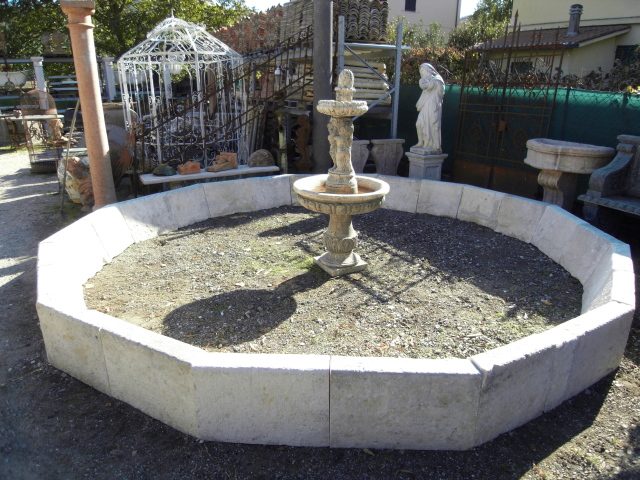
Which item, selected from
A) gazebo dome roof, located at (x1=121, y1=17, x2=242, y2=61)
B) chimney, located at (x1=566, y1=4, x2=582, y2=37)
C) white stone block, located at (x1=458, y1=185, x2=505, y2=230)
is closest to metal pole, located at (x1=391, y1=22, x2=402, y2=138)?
white stone block, located at (x1=458, y1=185, x2=505, y2=230)

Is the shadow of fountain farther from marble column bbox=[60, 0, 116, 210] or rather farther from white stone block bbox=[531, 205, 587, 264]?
marble column bbox=[60, 0, 116, 210]

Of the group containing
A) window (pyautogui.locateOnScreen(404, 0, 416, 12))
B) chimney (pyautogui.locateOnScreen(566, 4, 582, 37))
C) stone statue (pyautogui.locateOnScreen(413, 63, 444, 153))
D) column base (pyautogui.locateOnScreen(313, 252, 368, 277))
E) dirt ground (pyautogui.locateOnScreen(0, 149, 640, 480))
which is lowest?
dirt ground (pyautogui.locateOnScreen(0, 149, 640, 480))

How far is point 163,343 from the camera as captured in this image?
328 centimetres

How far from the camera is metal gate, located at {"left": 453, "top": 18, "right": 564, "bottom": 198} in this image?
312 inches

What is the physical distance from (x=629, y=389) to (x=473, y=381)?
1.65 metres

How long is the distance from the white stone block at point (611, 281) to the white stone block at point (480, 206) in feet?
6.61

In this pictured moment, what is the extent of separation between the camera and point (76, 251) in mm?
5254

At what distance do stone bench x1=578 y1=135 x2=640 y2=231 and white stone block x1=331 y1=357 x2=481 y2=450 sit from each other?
435 cm

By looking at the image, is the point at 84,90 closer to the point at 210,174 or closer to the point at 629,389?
the point at 210,174

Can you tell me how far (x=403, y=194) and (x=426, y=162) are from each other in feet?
3.45

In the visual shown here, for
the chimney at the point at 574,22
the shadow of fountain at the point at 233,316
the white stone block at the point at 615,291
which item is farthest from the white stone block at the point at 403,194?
the chimney at the point at 574,22

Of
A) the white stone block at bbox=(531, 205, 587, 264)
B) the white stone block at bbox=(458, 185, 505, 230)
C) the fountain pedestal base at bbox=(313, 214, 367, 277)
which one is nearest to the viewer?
the fountain pedestal base at bbox=(313, 214, 367, 277)

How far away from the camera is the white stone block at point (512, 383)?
119 inches

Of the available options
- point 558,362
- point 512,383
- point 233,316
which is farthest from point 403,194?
point 512,383
